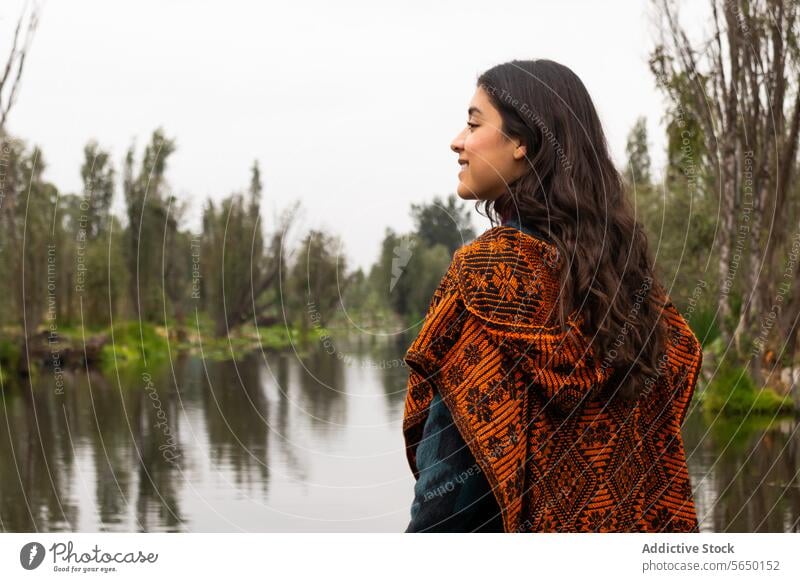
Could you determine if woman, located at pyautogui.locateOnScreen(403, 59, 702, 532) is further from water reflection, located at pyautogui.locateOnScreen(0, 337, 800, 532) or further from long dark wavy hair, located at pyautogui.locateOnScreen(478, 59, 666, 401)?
water reflection, located at pyautogui.locateOnScreen(0, 337, 800, 532)

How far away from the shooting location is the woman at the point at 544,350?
5.57ft

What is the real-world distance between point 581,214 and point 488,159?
0.16m

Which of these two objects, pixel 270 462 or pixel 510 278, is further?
pixel 270 462

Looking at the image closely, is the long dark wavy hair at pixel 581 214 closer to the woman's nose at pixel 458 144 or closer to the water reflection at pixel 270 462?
the woman's nose at pixel 458 144

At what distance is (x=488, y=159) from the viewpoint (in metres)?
1.79

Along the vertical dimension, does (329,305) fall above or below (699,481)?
above

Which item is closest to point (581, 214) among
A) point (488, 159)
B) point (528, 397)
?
point (488, 159)

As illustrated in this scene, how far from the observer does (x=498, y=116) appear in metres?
1.80

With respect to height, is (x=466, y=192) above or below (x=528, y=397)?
above

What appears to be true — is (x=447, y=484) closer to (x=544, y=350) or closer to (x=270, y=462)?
(x=544, y=350)

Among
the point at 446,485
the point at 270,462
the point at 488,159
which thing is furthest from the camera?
the point at 270,462

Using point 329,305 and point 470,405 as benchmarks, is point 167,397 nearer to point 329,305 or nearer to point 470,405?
point 329,305
